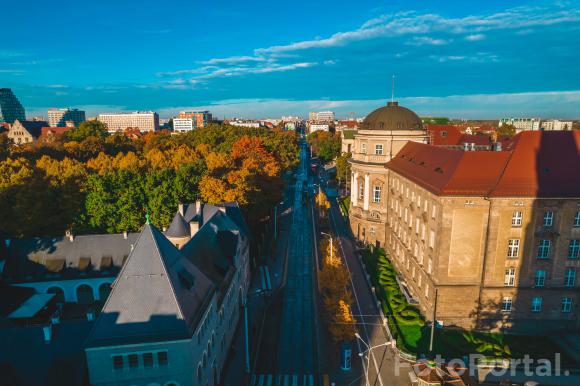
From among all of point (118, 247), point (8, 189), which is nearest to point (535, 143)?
point (118, 247)

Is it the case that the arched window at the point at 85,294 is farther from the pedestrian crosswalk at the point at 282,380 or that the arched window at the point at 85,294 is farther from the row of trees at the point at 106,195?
the pedestrian crosswalk at the point at 282,380

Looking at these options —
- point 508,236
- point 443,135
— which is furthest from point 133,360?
point 443,135

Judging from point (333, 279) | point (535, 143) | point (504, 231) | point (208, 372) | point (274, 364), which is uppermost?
point (535, 143)

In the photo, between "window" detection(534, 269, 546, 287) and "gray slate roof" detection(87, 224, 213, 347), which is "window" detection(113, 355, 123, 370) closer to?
"gray slate roof" detection(87, 224, 213, 347)

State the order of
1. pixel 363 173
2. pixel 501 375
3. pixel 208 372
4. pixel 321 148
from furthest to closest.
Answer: pixel 321 148 < pixel 363 173 < pixel 501 375 < pixel 208 372

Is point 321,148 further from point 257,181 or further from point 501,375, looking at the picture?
point 501,375

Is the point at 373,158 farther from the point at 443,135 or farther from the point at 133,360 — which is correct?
the point at 443,135

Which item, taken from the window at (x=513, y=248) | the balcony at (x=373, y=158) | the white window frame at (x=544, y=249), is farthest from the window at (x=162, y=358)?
the balcony at (x=373, y=158)
